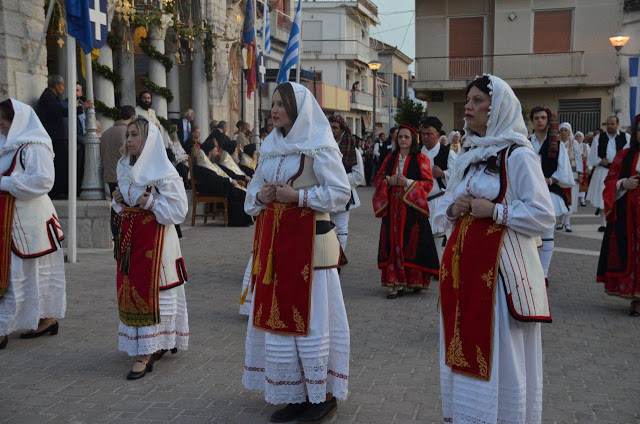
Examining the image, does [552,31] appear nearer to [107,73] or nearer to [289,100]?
[107,73]

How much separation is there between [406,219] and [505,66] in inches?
929

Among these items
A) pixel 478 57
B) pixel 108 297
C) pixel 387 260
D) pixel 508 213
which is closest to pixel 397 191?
pixel 387 260

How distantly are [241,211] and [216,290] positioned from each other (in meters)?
6.25

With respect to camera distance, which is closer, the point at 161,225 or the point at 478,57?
the point at 161,225

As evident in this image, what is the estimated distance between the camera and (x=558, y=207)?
28.2 ft

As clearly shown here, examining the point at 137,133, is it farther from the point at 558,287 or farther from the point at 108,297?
the point at 558,287

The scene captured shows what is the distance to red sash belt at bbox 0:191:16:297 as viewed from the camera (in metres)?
6.02

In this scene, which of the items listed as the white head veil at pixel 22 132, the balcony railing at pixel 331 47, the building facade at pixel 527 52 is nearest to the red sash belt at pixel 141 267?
the white head veil at pixel 22 132

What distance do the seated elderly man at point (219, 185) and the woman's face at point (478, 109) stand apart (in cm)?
1090

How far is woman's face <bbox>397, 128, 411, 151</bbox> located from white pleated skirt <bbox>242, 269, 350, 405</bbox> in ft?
12.6

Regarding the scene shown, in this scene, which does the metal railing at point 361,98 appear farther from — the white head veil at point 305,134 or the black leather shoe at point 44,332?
the white head veil at point 305,134

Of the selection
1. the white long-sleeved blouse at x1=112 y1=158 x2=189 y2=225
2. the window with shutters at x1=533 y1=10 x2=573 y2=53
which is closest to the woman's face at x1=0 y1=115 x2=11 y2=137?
the white long-sleeved blouse at x1=112 y1=158 x2=189 y2=225

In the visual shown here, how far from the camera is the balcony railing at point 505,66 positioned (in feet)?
96.1

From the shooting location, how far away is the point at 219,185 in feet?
47.7
